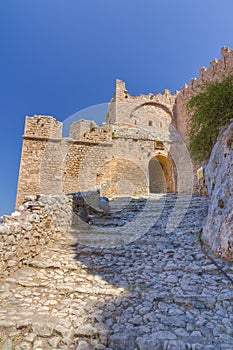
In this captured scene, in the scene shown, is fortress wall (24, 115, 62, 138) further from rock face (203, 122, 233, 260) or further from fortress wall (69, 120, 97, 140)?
rock face (203, 122, 233, 260)

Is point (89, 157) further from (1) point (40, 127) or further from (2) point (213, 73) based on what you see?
(2) point (213, 73)

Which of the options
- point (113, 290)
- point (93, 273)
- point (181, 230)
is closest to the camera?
point (113, 290)

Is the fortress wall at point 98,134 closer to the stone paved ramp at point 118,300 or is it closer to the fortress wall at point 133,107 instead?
the fortress wall at point 133,107

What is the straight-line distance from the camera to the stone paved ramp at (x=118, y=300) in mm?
2055

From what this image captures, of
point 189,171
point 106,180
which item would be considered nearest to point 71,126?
point 106,180

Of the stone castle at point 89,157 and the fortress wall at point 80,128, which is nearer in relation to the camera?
the stone castle at point 89,157

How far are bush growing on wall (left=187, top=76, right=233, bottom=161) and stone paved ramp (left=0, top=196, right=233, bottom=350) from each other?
149 inches

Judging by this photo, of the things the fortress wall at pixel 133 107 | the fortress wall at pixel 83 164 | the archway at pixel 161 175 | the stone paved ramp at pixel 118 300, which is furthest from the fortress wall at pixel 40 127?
the fortress wall at pixel 133 107

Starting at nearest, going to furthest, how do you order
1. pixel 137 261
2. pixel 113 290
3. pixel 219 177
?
pixel 113 290
pixel 137 261
pixel 219 177

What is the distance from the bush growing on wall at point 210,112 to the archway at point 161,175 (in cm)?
627

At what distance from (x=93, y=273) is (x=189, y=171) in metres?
11.6

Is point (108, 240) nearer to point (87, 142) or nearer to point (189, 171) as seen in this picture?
point (87, 142)

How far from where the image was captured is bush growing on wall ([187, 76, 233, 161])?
6.25 meters

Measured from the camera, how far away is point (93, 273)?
3406 millimetres
